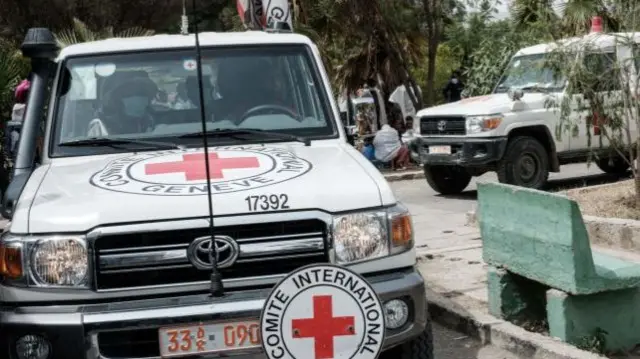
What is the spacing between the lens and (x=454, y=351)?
20.4 ft

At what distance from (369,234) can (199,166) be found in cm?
90

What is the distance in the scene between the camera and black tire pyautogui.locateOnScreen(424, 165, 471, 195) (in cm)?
1400

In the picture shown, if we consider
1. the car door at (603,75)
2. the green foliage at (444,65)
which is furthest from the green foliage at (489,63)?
the car door at (603,75)

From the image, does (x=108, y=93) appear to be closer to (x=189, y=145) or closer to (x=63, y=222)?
(x=189, y=145)

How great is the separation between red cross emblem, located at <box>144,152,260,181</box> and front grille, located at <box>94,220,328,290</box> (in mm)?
382

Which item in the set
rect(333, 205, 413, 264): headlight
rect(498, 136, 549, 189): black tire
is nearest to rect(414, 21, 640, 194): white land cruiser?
rect(498, 136, 549, 189): black tire

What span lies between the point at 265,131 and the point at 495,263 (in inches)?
72.4

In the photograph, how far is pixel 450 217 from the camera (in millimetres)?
11664

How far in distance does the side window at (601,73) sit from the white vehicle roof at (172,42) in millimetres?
4233

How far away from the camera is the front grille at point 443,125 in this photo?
12961mm

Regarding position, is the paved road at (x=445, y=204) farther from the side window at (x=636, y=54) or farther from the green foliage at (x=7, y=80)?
the green foliage at (x=7, y=80)

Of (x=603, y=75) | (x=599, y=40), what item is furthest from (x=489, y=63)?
(x=603, y=75)

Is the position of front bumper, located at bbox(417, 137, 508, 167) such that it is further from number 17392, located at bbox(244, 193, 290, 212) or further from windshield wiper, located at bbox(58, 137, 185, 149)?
number 17392, located at bbox(244, 193, 290, 212)

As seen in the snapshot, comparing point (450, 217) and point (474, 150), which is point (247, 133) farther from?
point (474, 150)
